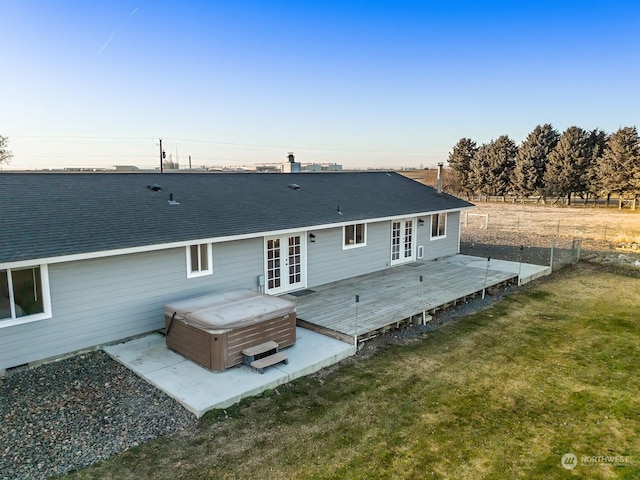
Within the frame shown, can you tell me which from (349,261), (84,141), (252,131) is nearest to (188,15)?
(349,261)

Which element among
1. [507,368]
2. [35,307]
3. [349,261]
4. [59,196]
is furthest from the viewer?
[349,261]

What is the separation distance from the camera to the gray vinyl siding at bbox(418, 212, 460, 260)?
14991 mm

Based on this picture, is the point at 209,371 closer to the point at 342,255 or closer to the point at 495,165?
the point at 342,255

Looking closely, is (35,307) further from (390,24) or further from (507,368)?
(390,24)

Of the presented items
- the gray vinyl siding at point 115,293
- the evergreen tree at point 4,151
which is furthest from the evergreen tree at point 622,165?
the evergreen tree at point 4,151

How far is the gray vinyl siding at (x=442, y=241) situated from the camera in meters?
15.0

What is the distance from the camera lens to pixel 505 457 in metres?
4.76

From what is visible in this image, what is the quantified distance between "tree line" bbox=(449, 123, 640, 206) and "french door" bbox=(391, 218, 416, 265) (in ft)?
97.3

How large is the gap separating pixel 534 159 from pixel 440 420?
42927 millimetres

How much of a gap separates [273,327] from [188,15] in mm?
14035

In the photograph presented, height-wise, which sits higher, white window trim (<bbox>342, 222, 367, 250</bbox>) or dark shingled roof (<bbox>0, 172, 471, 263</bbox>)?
dark shingled roof (<bbox>0, 172, 471, 263</bbox>)

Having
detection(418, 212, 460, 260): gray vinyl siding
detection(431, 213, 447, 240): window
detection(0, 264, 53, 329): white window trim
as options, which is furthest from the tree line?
detection(0, 264, 53, 329): white window trim

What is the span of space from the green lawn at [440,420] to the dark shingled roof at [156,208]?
3.93 meters

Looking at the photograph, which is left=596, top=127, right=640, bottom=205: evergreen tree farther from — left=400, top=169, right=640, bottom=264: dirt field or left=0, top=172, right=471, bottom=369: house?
left=0, top=172, right=471, bottom=369: house
